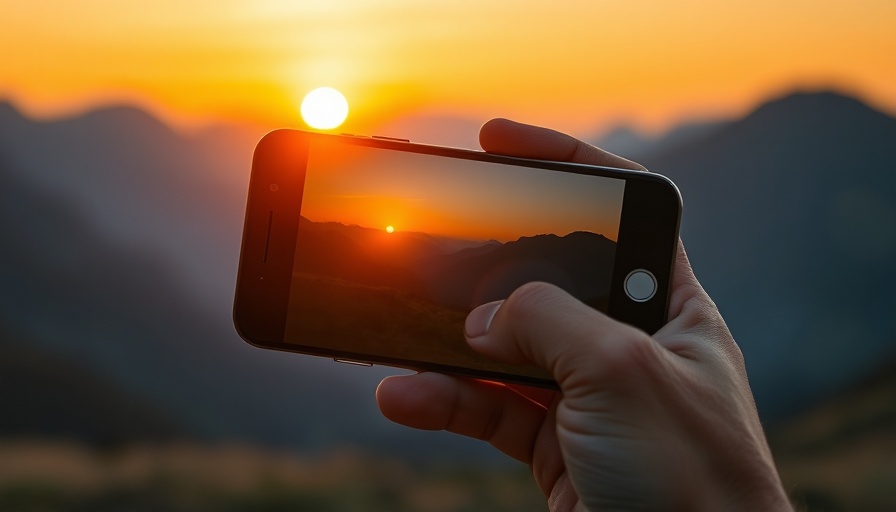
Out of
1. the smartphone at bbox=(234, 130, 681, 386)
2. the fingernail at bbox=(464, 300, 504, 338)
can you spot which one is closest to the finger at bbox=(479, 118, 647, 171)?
the smartphone at bbox=(234, 130, 681, 386)

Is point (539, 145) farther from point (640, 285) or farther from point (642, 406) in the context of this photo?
point (642, 406)

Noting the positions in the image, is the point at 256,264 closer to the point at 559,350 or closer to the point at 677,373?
the point at 559,350

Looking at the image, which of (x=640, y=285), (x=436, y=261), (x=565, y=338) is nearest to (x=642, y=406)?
(x=565, y=338)

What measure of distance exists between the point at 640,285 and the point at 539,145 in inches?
9.3

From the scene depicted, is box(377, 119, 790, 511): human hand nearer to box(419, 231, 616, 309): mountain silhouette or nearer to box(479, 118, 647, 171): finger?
box(419, 231, 616, 309): mountain silhouette

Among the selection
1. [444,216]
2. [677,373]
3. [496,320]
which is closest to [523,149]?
[444,216]

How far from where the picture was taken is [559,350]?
69 centimetres

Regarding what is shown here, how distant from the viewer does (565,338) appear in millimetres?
688

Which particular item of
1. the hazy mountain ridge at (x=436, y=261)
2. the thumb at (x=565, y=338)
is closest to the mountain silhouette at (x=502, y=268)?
the hazy mountain ridge at (x=436, y=261)

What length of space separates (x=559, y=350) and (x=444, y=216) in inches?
Result: 10.7

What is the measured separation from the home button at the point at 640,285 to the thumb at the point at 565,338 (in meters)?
0.18

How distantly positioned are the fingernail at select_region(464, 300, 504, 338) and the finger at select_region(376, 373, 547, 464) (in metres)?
0.13

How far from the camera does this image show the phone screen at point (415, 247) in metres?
0.89

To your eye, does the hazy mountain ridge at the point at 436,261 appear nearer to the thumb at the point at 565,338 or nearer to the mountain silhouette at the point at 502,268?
the mountain silhouette at the point at 502,268
